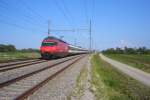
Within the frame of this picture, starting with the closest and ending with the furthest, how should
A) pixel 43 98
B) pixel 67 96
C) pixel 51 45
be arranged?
pixel 43 98 < pixel 67 96 < pixel 51 45

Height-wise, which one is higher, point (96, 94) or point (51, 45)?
point (51, 45)

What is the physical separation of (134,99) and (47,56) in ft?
96.8

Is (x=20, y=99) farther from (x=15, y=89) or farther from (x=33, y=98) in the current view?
(x=15, y=89)

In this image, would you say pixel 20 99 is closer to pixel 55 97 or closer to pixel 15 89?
pixel 55 97

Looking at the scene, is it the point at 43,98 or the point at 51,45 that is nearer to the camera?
the point at 43,98

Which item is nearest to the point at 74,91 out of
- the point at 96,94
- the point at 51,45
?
the point at 96,94

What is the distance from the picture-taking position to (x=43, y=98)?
945 cm

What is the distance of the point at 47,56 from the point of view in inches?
1535

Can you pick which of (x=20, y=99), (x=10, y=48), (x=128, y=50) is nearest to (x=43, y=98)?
(x=20, y=99)

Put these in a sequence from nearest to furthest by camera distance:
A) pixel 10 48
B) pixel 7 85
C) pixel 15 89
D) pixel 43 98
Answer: pixel 43 98
pixel 15 89
pixel 7 85
pixel 10 48

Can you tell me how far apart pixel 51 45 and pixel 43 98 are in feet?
96.1

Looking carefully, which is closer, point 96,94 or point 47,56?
point 96,94

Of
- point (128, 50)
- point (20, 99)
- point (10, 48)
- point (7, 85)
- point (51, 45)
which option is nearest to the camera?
point (20, 99)

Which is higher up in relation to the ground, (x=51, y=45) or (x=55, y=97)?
(x=51, y=45)
